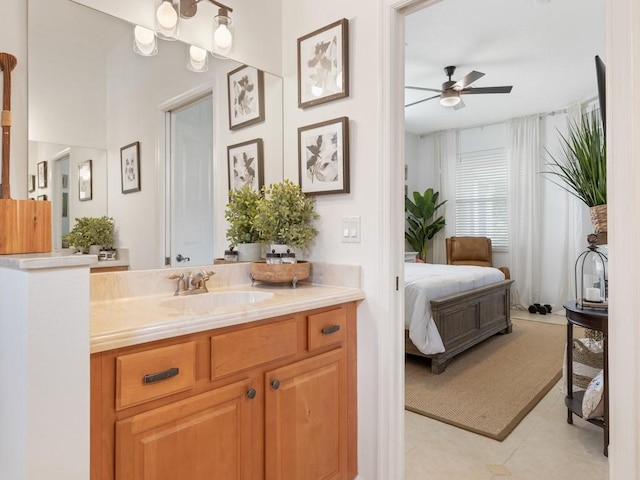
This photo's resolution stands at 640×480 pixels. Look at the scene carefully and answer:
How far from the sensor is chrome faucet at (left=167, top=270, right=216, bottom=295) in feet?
5.61

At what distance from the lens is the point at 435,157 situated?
6.76m

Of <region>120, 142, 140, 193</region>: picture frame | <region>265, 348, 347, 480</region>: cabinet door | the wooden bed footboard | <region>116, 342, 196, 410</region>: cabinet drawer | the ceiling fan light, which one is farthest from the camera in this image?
the ceiling fan light

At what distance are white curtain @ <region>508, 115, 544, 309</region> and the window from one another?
0.17 m

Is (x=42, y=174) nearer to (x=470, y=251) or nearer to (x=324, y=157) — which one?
(x=324, y=157)

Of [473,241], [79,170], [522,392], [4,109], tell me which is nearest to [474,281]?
[522,392]

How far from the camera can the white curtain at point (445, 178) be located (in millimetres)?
6562

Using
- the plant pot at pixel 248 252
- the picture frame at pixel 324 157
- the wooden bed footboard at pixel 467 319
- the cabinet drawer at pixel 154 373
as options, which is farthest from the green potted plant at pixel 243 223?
the wooden bed footboard at pixel 467 319

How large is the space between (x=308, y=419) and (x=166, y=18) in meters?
1.77

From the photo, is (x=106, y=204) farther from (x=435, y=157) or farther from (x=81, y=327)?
(x=435, y=157)

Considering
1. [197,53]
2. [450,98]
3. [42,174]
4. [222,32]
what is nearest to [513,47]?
[450,98]

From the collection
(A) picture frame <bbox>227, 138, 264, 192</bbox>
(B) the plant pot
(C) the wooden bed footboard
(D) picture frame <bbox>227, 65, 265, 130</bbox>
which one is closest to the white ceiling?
(D) picture frame <bbox>227, 65, 265, 130</bbox>

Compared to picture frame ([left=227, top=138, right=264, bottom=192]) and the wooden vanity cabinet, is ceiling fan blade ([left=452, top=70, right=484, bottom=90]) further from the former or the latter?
the wooden vanity cabinet

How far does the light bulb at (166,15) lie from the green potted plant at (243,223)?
788 mm

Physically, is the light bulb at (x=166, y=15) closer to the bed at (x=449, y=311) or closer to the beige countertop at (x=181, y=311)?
the beige countertop at (x=181, y=311)
